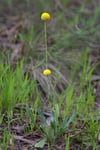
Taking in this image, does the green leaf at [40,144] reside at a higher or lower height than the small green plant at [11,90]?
lower

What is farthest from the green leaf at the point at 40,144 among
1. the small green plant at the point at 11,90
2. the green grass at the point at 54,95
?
the small green plant at the point at 11,90

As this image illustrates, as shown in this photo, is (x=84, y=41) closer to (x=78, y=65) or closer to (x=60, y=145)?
(x=78, y=65)

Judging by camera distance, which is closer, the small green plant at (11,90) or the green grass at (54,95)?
the green grass at (54,95)

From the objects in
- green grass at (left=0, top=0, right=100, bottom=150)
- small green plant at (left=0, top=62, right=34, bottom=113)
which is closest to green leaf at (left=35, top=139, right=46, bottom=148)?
green grass at (left=0, top=0, right=100, bottom=150)

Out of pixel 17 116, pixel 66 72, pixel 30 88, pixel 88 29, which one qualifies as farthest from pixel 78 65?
pixel 17 116

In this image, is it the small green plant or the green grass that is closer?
the green grass

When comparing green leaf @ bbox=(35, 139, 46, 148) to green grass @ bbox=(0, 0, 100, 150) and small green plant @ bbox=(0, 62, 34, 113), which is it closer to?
green grass @ bbox=(0, 0, 100, 150)

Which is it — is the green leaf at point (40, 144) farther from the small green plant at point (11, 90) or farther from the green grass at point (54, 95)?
the small green plant at point (11, 90)

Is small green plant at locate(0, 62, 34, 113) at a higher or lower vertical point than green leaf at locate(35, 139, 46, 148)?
higher

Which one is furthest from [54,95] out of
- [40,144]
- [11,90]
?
[40,144]
